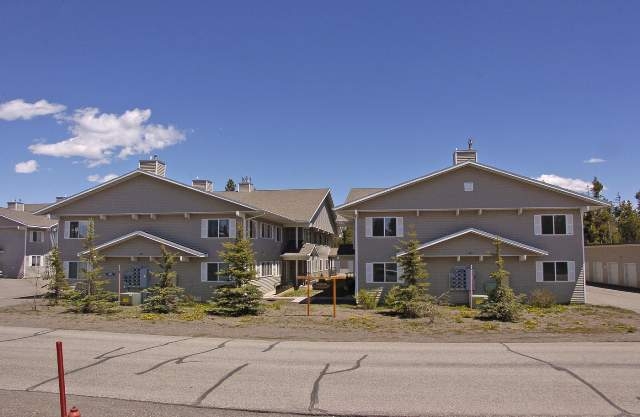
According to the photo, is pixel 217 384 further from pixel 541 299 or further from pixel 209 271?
pixel 541 299

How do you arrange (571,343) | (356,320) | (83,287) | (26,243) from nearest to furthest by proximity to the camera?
(571,343), (356,320), (83,287), (26,243)

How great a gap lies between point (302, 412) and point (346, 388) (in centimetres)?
183

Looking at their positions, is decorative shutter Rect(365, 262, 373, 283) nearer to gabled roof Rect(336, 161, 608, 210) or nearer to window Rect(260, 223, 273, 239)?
gabled roof Rect(336, 161, 608, 210)

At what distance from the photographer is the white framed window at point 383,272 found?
29.9 m

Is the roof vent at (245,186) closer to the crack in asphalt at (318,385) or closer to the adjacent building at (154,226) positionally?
the adjacent building at (154,226)

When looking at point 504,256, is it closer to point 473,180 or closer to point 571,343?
point 473,180

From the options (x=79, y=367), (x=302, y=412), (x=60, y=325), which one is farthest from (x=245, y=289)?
(x=302, y=412)

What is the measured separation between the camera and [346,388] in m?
10.4

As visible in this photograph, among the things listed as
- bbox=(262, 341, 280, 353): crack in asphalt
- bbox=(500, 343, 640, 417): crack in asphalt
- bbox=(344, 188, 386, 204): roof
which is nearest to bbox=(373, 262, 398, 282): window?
bbox=(344, 188, 386, 204): roof

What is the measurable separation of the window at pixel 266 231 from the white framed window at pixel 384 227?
785 centimetres

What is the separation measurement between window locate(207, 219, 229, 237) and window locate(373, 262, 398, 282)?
354 inches

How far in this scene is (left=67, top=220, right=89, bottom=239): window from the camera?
33.4m

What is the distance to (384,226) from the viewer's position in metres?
30.3

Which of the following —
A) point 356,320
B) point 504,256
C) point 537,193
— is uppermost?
point 537,193
